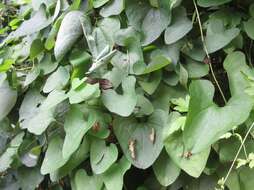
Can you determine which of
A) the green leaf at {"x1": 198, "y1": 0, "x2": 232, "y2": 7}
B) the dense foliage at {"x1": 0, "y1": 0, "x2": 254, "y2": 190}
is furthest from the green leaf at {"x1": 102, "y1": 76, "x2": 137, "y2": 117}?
the green leaf at {"x1": 198, "y1": 0, "x2": 232, "y2": 7}

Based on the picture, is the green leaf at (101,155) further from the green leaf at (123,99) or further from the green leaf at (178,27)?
the green leaf at (178,27)

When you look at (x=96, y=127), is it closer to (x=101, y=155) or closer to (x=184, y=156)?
(x=101, y=155)

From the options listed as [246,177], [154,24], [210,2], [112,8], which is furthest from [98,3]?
[246,177]

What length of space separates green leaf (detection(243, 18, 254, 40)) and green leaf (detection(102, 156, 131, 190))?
1.11 ft

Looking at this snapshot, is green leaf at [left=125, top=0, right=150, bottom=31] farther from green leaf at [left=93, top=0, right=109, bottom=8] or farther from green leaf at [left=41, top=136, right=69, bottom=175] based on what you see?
green leaf at [left=41, top=136, right=69, bottom=175]

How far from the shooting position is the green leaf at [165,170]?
74 centimetres

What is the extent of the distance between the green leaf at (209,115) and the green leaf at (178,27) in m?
0.14

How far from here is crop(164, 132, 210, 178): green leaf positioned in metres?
0.68

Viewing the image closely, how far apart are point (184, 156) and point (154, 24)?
29cm

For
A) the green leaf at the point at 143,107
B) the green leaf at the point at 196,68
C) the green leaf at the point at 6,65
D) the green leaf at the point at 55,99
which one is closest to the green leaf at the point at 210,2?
the green leaf at the point at 196,68

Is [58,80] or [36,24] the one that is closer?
[58,80]

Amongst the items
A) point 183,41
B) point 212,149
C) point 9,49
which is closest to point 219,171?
point 212,149

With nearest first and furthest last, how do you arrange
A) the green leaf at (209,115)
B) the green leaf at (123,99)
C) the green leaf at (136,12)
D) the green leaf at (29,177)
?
the green leaf at (209,115), the green leaf at (123,99), the green leaf at (136,12), the green leaf at (29,177)

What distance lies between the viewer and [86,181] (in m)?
0.82
